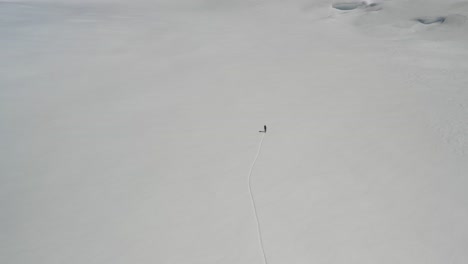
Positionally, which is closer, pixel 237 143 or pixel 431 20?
pixel 237 143

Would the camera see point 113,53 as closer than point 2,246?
No

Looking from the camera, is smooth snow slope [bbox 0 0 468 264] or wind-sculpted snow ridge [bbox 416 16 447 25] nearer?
smooth snow slope [bbox 0 0 468 264]

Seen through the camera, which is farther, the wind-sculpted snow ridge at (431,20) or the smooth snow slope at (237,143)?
the wind-sculpted snow ridge at (431,20)

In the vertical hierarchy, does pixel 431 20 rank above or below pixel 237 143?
above

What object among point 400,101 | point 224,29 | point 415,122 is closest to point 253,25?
point 224,29

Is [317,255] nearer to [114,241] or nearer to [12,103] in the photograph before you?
[114,241]

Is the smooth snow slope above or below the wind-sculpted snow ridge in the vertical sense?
below

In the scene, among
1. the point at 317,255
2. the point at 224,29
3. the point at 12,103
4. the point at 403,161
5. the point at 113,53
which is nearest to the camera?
the point at 317,255

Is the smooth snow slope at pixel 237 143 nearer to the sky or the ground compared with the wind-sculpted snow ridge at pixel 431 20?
nearer to the ground
